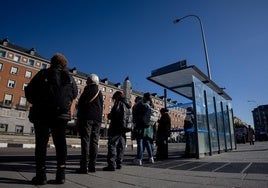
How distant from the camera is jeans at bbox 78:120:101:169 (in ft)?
13.8

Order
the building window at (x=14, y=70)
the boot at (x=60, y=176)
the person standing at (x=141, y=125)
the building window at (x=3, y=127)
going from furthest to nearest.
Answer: the building window at (x=14, y=70) → the building window at (x=3, y=127) → the person standing at (x=141, y=125) → the boot at (x=60, y=176)

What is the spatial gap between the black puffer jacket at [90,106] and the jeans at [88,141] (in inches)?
4.3

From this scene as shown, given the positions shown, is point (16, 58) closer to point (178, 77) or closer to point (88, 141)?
point (178, 77)

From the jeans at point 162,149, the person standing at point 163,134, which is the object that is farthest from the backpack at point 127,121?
the jeans at point 162,149

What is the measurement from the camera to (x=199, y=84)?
8.40 metres

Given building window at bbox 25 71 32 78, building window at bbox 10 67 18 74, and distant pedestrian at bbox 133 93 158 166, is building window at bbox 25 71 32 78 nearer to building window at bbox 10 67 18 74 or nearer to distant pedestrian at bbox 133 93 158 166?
building window at bbox 10 67 18 74

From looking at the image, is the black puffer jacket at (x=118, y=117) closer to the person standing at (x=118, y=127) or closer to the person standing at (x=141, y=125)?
the person standing at (x=118, y=127)

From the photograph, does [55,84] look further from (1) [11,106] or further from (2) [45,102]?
(1) [11,106]

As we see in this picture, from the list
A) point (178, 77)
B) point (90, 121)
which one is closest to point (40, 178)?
point (90, 121)

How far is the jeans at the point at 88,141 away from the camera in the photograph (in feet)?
13.8

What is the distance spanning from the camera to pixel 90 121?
4.43 m

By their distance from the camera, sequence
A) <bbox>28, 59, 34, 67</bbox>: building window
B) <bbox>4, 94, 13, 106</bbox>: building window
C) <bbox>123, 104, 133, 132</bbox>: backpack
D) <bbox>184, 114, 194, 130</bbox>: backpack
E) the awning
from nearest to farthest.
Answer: <bbox>123, 104, 133, 132</bbox>: backpack
the awning
<bbox>184, 114, 194, 130</bbox>: backpack
<bbox>4, 94, 13, 106</bbox>: building window
<bbox>28, 59, 34, 67</bbox>: building window

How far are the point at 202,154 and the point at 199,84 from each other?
2.75m

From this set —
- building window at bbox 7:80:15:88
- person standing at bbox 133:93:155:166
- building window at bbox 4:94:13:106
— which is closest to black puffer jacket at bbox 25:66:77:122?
person standing at bbox 133:93:155:166
